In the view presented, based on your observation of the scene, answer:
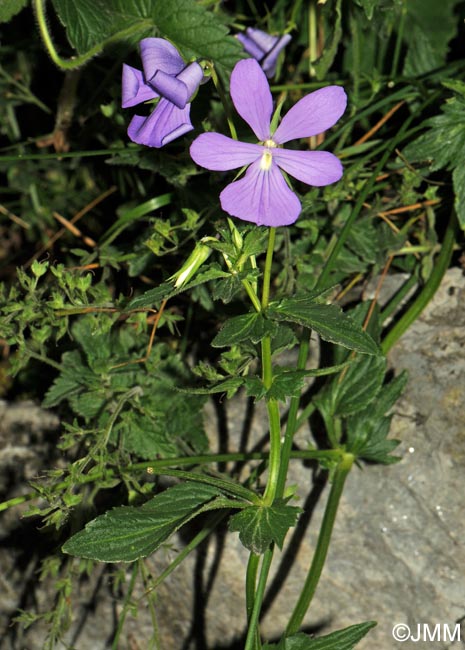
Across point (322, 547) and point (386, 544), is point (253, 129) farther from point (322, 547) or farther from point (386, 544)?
point (386, 544)

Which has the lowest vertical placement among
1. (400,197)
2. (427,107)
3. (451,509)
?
(451,509)

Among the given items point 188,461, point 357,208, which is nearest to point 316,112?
point 357,208

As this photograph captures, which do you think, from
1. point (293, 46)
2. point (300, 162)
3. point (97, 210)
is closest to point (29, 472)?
point (97, 210)

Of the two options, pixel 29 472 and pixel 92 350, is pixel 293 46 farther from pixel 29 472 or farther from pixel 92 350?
pixel 29 472

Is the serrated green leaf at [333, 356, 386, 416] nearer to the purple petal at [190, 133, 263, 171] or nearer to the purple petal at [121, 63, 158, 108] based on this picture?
the purple petal at [190, 133, 263, 171]

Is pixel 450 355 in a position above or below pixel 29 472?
above

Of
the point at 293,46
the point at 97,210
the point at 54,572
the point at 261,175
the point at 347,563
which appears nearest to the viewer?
the point at 261,175

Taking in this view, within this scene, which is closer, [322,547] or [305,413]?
[322,547]
